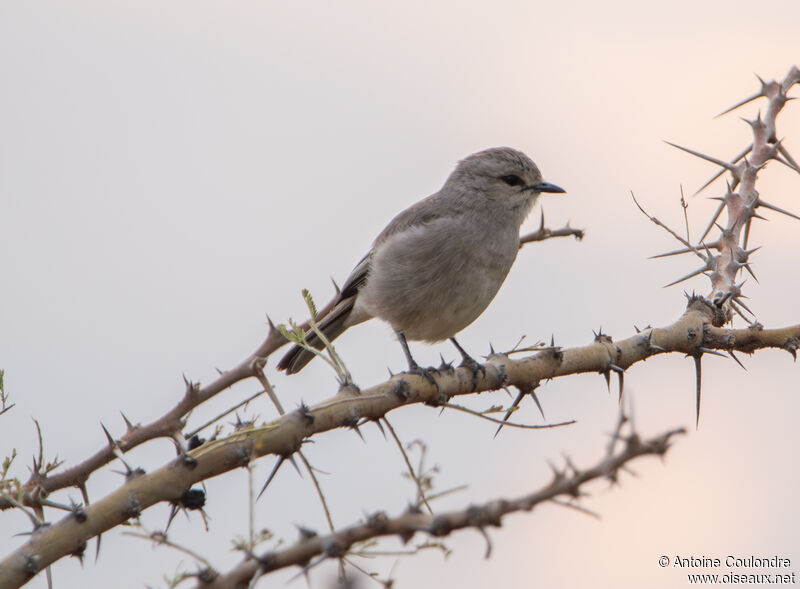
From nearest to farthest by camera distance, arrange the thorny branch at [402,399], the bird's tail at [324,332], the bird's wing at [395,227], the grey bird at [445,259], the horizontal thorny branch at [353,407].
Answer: the thorny branch at [402,399]
the horizontal thorny branch at [353,407]
the grey bird at [445,259]
the bird's tail at [324,332]
the bird's wing at [395,227]

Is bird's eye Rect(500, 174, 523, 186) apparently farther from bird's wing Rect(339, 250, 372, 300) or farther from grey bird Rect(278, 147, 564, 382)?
bird's wing Rect(339, 250, 372, 300)

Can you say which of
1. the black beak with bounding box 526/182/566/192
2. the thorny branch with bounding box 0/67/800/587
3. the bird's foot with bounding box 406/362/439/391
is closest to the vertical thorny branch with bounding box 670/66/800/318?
the thorny branch with bounding box 0/67/800/587

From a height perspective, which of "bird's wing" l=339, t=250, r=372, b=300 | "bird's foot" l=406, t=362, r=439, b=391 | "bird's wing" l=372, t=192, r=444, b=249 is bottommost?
"bird's foot" l=406, t=362, r=439, b=391

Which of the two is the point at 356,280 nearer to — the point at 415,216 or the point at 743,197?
the point at 415,216

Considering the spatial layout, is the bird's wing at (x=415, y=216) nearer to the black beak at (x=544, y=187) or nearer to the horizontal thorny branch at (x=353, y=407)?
the black beak at (x=544, y=187)

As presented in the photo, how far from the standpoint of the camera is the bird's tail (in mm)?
7391

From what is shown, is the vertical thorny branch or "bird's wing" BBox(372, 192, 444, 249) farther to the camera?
"bird's wing" BBox(372, 192, 444, 249)

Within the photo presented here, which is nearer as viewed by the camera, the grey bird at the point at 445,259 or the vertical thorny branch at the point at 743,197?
the vertical thorny branch at the point at 743,197

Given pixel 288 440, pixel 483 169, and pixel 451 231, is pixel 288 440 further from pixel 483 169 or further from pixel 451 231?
pixel 483 169

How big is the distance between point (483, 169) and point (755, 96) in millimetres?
3129

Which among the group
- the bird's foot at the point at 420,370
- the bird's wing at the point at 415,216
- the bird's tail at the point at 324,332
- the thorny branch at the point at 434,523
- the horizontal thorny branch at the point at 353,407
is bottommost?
the thorny branch at the point at 434,523

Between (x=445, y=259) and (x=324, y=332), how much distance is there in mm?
1403

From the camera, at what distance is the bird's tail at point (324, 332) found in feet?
24.2

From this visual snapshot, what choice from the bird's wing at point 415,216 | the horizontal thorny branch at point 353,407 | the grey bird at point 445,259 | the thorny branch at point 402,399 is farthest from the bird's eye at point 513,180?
the horizontal thorny branch at point 353,407
